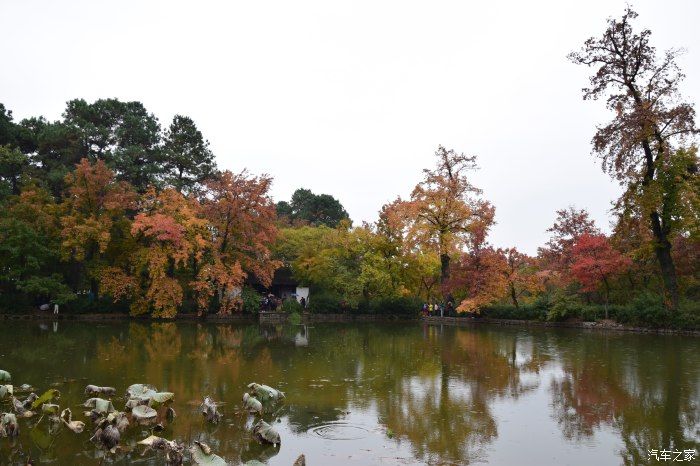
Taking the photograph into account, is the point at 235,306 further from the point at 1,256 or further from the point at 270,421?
the point at 270,421

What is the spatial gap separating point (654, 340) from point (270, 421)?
60.2ft

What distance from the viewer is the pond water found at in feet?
23.8

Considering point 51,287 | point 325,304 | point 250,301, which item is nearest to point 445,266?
point 325,304

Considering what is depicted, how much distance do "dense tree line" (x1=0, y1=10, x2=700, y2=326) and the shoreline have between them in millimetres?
550

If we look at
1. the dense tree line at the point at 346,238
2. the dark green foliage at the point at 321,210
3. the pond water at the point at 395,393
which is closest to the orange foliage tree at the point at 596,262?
the dense tree line at the point at 346,238

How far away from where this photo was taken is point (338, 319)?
111ft

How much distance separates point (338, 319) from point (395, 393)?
75.6 ft

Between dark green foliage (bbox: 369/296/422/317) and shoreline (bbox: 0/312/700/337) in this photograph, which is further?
→ dark green foliage (bbox: 369/296/422/317)

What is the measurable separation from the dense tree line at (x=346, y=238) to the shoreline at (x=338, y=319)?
0.55 metres

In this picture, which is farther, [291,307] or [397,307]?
[397,307]
